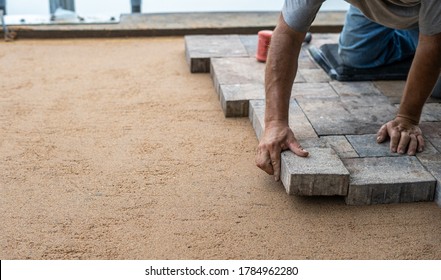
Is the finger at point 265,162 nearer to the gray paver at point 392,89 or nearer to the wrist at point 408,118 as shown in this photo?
the wrist at point 408,118

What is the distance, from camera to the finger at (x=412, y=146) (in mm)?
2455

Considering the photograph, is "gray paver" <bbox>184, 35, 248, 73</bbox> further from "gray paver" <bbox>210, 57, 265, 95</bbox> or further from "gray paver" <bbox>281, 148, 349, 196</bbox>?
"gray paver" <bbox>281, 148, 349, 196</bbox>

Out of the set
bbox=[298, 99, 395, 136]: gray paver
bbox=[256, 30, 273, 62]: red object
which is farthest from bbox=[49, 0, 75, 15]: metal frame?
bbox=[298, 99, 395, 136]: gray paver

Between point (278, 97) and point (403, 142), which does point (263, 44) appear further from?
point (403, 142)

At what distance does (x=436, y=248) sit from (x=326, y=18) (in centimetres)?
289

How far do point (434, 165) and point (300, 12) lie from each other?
0.77m

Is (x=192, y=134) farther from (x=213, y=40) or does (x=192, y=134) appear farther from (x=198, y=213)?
(x=213, y=40)

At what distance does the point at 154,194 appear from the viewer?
91.5 inches

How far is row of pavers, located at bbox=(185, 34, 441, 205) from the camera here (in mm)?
2254

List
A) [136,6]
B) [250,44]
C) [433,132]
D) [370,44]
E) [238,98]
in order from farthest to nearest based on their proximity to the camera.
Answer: [136,6] → [250,44] → [370,44] → [238,98] → [433,132]

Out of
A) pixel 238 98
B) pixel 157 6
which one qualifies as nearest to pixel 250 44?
pixel 238 98

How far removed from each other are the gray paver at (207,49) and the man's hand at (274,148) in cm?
131

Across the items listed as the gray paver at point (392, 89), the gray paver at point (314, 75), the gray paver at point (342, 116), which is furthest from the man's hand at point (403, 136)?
the gray paver at point (314, 75)
